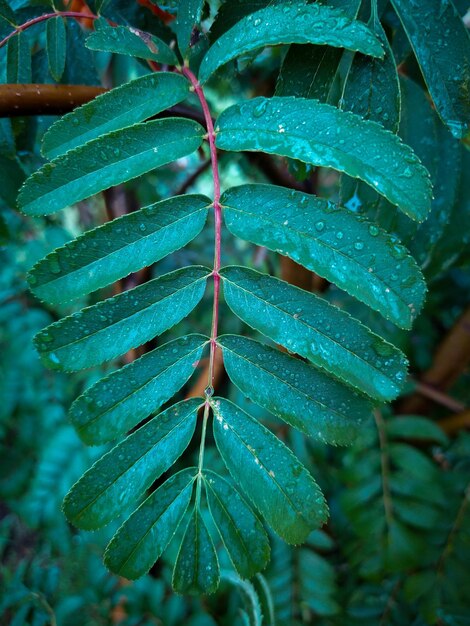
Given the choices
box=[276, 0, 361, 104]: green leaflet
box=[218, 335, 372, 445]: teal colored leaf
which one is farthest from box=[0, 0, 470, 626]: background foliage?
box=[218, 335, 372, 445]: teal colored leaf

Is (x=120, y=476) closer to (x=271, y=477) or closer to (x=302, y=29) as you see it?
(x=271, y=477)

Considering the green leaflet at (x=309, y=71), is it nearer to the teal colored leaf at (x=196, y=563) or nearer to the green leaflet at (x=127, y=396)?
the green leaflet at (x=127, y=396)

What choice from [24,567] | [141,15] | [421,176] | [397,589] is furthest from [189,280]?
[397,589]

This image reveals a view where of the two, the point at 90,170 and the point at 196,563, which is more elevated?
the point at 90,170

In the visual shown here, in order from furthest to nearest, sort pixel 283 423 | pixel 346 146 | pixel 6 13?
pixel 283 423, pixel 6 13, pixel 346 146

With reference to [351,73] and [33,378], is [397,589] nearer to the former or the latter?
[33,378]

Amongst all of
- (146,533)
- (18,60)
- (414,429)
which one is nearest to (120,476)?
(146,533)
